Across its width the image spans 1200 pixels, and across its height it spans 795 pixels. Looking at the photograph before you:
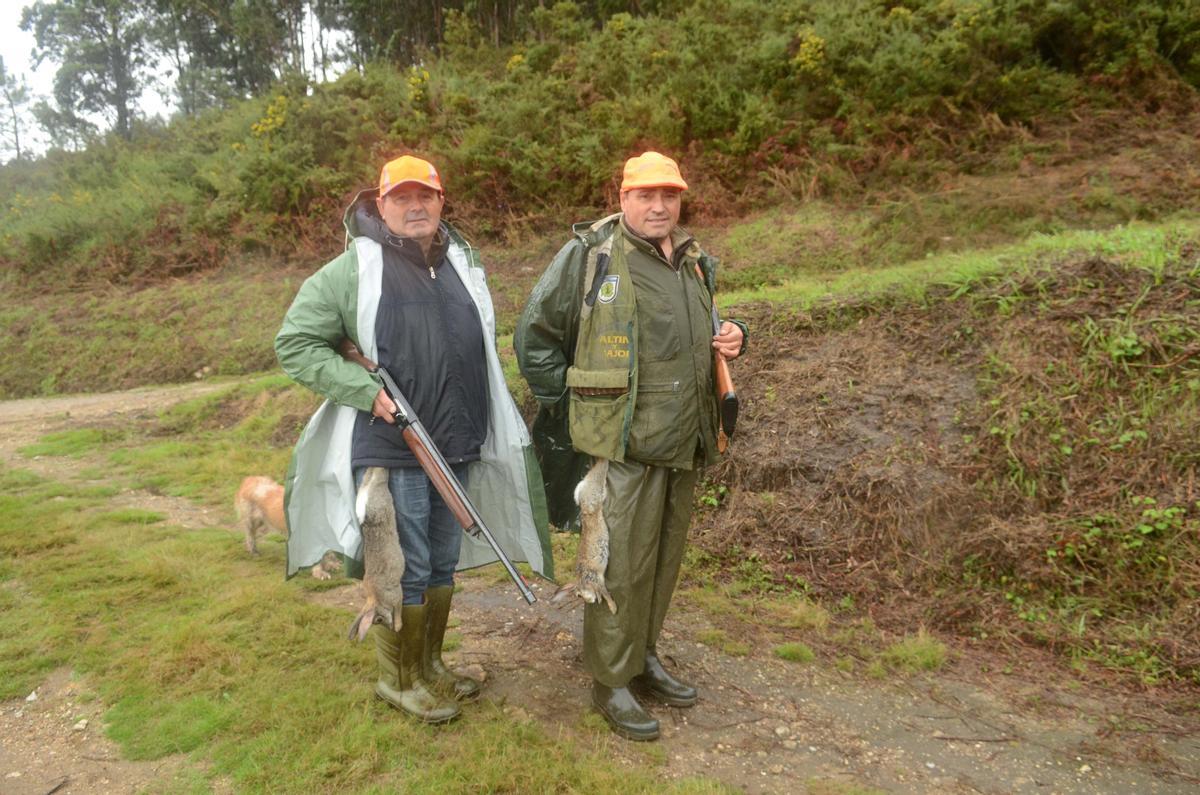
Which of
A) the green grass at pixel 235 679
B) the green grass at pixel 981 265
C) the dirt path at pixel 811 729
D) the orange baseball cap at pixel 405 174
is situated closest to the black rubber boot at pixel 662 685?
the dirt path at pixel 811 729

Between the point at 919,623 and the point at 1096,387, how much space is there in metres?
1.87

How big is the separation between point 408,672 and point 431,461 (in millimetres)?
1001

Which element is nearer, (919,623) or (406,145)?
(919,623)

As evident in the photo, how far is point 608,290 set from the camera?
3334mm

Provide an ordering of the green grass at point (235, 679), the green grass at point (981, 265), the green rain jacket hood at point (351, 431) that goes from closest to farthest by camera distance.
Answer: the green grass at point (235, 679) < the green rain jacket hood at point (351, 431) < the green grass at point (981, 265)

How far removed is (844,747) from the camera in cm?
333

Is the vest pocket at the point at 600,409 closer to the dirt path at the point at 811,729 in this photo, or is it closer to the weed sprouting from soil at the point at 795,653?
the dirt path at the point at 811,729

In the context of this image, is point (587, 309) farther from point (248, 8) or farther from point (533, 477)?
point (248, 8)

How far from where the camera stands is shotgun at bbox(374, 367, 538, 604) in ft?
10.5

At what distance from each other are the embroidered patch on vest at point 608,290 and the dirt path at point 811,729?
1.81 m

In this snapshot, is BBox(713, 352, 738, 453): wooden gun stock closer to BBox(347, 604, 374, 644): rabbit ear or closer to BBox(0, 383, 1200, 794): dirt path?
BBox(0, 383, 1200, 794): dirt path

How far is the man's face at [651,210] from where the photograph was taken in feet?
10.9

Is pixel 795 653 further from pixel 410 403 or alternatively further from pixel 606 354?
pixel 410 403

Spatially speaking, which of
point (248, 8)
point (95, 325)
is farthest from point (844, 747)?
point (248, 8)
